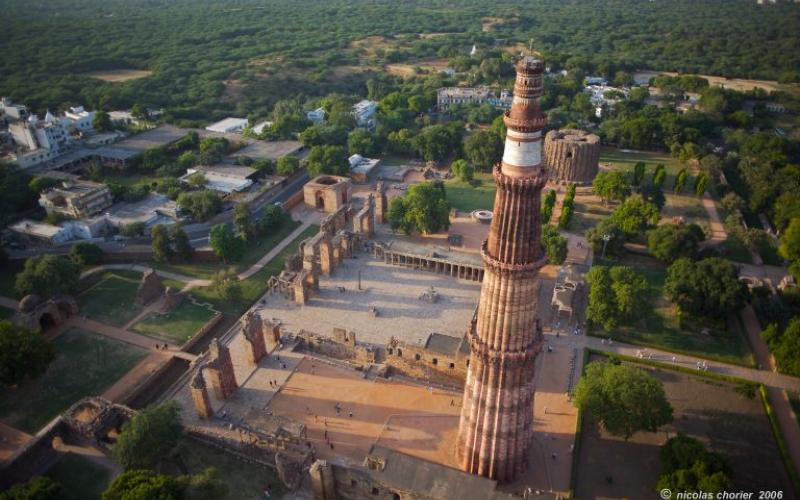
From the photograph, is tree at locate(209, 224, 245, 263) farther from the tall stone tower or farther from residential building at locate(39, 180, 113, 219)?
the tall stone tower

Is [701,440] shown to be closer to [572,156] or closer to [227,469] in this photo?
[227,469]

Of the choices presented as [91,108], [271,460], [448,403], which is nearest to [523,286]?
[448,403]

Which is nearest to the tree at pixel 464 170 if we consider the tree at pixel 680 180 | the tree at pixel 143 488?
the tree at pixel 680 180

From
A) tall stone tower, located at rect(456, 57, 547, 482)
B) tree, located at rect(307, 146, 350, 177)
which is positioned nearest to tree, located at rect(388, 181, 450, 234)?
tree, located at rect(307, 146, 350, 177)

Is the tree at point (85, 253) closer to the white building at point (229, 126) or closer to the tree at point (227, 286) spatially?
the tree at point (227, 286)

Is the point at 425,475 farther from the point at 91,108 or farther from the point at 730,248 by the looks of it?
A: the point at 91,108
